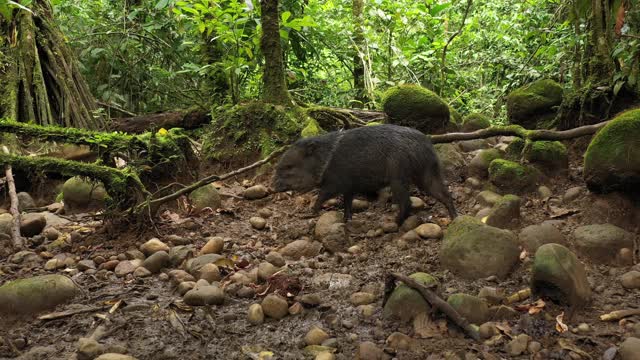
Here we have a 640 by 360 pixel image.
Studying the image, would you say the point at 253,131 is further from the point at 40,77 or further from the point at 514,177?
the point at 514,177

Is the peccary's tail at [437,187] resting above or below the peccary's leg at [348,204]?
above

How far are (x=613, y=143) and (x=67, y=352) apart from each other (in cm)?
349

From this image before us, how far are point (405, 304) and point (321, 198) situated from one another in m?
2.02

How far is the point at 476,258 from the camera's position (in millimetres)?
3291

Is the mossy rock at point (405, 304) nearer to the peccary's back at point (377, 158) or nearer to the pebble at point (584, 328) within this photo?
the pebble at point (584, 328)

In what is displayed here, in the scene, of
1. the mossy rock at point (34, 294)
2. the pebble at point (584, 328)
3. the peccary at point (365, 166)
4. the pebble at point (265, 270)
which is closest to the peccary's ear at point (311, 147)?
the peccary at point (365, 166)

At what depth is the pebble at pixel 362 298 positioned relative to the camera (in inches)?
124

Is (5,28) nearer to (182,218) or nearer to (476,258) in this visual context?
(182,218)

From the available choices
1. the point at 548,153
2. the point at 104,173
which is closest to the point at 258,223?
the point at 104,173

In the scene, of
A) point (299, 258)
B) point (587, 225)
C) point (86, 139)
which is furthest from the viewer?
point (86, 139)

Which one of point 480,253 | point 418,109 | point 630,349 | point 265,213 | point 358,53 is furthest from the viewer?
point 358,53

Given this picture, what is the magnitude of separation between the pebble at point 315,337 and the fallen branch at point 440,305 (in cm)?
51

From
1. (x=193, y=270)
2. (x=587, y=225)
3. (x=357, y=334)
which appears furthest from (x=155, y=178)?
(x=587, y=225)

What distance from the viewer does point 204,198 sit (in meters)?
4.97
